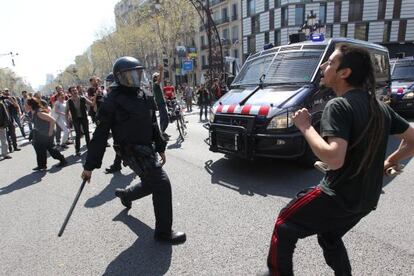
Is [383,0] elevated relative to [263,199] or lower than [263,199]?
elevated

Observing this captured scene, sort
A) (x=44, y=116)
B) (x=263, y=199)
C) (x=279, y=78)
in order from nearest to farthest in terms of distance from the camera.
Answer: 1. (x=263, y=199)
2. (x=279, y=78)
3. (x=44, y=116)

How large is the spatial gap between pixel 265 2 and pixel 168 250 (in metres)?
40.3

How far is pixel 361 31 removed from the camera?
1375 inches

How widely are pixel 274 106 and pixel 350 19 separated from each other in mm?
36991

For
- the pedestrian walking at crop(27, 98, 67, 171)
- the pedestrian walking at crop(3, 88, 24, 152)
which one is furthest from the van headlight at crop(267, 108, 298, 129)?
the pedestrian walking at crop(3, 88, 24, 152)

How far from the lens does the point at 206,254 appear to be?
2863 mm

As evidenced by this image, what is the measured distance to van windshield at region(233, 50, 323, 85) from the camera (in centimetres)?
501

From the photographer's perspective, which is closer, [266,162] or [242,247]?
[242,247]

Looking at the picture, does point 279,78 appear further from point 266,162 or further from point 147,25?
point 147,25

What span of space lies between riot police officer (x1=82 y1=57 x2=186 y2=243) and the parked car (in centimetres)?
912

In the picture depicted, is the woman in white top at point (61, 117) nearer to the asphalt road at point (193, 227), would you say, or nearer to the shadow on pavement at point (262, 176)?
the asphalt road at point (193, 227)

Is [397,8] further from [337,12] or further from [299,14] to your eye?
[299,14]

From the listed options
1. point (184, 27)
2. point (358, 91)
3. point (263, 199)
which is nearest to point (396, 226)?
point (263, 199)

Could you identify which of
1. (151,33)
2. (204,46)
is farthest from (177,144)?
(204,46)
